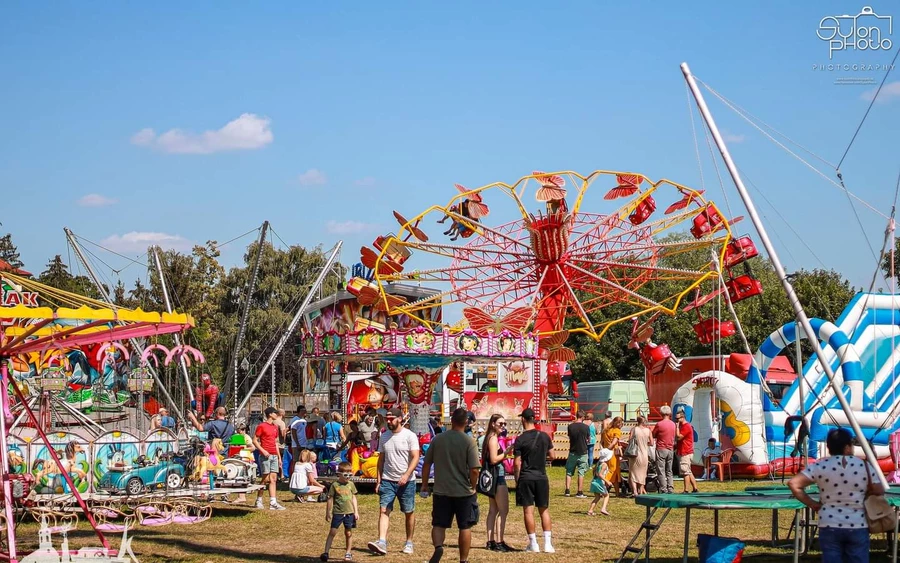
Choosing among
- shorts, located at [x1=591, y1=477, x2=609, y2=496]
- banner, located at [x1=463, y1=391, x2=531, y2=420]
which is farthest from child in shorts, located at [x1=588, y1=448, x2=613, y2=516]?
banner, located at [x1=463, y1=391, x2=531, y2=420]

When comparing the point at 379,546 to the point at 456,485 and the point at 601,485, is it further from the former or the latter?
the point at 601,485

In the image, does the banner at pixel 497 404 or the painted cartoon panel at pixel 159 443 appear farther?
the banner at pixel 497 404

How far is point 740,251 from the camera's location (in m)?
29.1

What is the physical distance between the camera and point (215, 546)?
12633 millimetres

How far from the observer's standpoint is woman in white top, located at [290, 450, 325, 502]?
16766mm

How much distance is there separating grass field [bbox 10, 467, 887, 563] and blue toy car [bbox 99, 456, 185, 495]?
67cm

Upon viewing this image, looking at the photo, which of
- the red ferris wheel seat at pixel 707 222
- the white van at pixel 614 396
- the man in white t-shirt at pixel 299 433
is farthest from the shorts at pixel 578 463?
the white van at pixel 614 396

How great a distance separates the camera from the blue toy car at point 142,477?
47.4ft

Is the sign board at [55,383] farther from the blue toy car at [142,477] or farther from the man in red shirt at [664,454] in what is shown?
the man in red shirt at [664,454]

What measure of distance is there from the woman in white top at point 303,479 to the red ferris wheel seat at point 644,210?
1569 centimetres

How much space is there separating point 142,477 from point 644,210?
19254mm

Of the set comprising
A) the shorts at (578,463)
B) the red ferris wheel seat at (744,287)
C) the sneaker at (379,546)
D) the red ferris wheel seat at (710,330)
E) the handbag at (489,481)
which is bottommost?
the sneaker at (379,546)

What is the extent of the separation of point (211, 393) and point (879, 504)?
89.9 feet

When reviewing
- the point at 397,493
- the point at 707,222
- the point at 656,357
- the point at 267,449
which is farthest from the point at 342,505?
the point at 656,357
